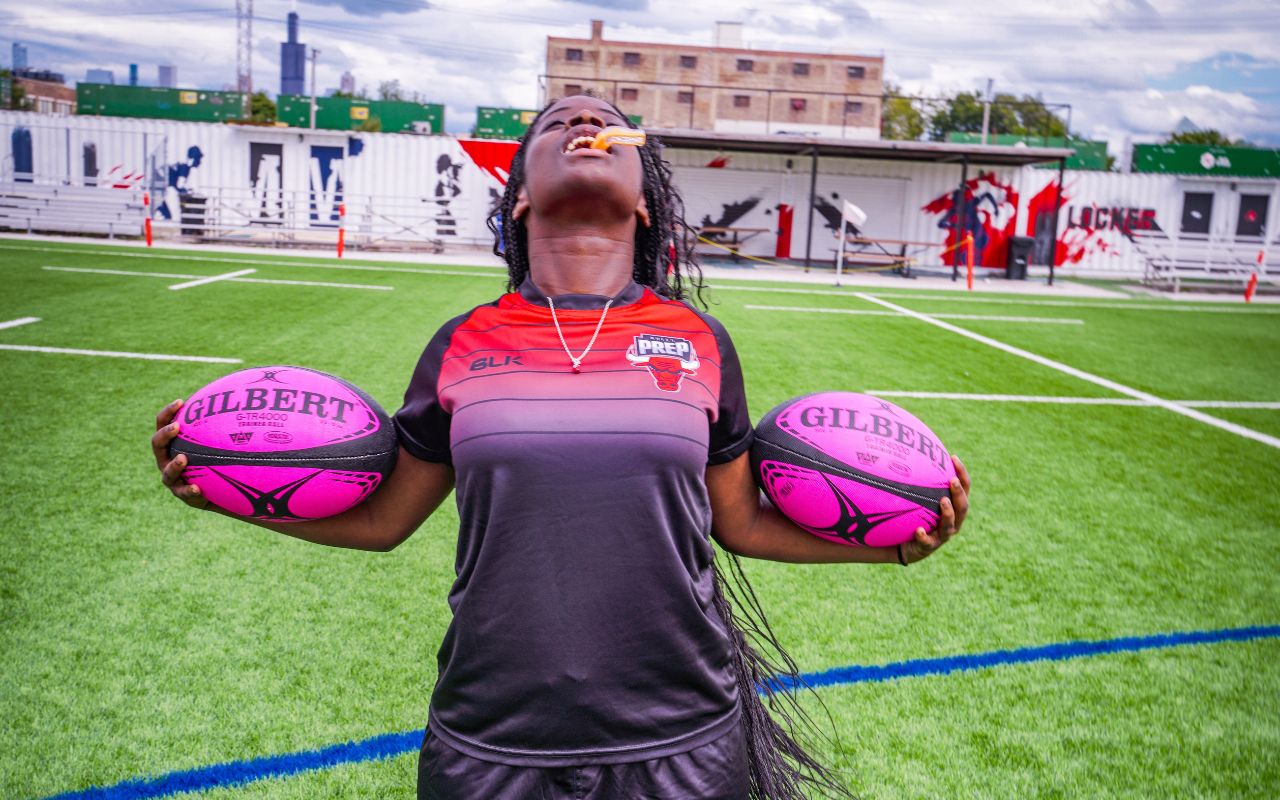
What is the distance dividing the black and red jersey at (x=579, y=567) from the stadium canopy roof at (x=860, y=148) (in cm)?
2091

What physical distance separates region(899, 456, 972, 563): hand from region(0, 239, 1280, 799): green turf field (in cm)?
125

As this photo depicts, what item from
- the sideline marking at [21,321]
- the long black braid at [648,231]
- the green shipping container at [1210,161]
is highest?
the green shipping container at [1210,161]

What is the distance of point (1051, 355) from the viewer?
1151 cm

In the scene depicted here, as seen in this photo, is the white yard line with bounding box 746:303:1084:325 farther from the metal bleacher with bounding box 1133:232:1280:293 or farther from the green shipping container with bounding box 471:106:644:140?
the green shipping container with bounding box 471:106:644:140

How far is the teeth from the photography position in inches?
67.2

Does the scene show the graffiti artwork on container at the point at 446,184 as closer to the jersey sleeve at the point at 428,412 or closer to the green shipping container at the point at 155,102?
the green shipping container at the point at 155,102

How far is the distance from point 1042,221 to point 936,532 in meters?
28.1

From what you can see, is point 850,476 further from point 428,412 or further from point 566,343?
point 428,412

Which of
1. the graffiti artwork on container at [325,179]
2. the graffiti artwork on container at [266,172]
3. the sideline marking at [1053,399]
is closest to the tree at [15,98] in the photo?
the graffiti artwork on container at [266,172]

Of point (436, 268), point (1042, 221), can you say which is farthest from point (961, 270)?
point (436, 268)

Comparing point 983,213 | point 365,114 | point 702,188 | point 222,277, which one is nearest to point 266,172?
point 365,114

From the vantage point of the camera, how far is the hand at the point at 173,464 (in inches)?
74.4

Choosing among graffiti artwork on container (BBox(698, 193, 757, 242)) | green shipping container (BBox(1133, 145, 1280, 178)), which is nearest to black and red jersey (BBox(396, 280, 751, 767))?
graffiti artwork on container (BBox(698, 193, 757, 242))

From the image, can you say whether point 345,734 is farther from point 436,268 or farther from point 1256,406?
point 436,268
